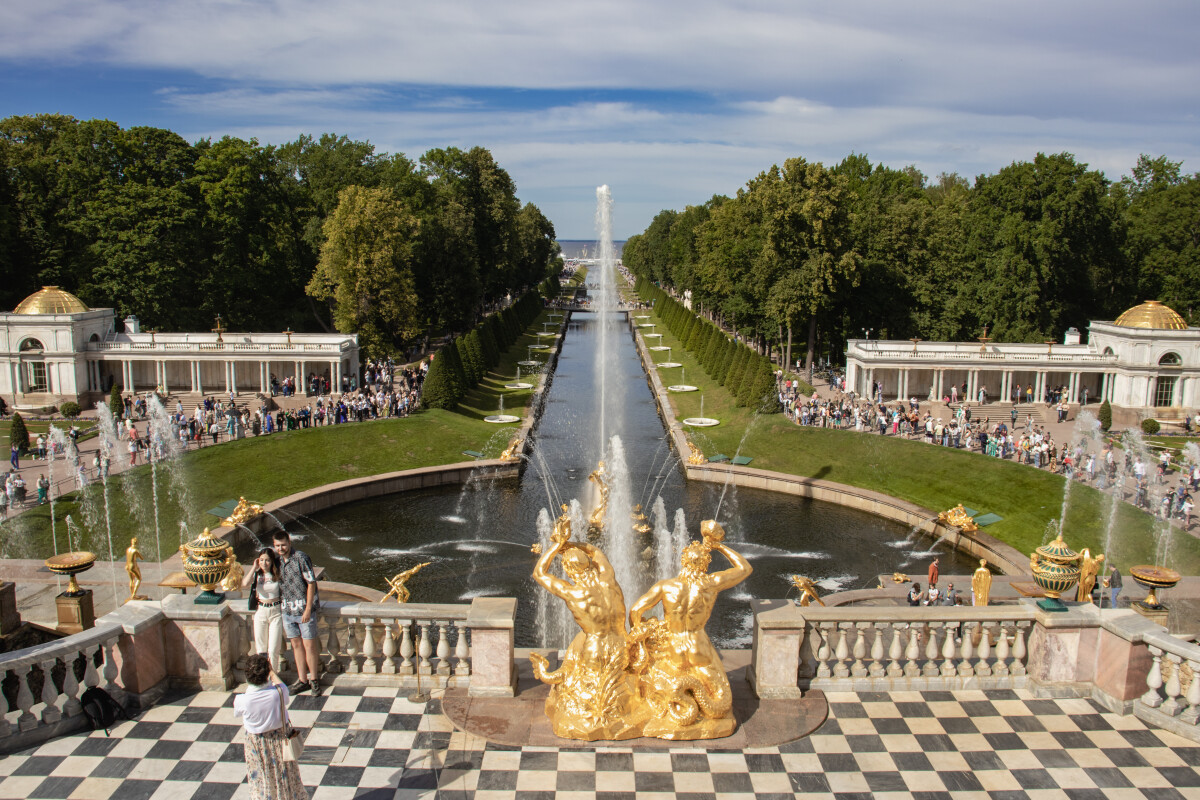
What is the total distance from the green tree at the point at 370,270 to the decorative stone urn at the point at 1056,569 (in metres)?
46.7

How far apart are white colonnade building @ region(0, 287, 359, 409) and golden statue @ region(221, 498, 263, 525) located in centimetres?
2512

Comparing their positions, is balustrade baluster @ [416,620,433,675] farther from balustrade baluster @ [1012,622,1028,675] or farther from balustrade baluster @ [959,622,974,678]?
balustrade baluster @ [1012,622,1028,675]

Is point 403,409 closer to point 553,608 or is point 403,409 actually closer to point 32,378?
point 32,378

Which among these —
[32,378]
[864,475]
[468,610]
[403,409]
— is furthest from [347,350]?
[468,610]

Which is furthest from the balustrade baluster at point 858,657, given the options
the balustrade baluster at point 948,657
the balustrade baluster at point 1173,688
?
the balustrade baluster at point 1173,688

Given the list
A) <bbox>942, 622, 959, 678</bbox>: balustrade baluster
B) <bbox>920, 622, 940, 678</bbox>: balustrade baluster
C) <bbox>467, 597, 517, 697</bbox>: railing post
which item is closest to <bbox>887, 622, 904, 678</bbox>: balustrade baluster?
<bbox>920, 622, 940, 678</bbox>: balustrade baluster

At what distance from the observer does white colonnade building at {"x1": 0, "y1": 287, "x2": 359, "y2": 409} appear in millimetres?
47969

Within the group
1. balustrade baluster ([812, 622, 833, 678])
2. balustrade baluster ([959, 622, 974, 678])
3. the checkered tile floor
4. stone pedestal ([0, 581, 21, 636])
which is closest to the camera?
the checkered tile floor

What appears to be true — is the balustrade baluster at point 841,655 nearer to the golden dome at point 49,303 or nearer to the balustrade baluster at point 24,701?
the balustrade baluster at point 24,701

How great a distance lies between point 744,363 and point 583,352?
33603mm

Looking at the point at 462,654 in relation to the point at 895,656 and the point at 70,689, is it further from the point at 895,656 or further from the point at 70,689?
the point at 895,656

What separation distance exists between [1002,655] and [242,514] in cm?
2337

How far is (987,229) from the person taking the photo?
5753 cm

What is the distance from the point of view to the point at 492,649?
1089 centimetres
